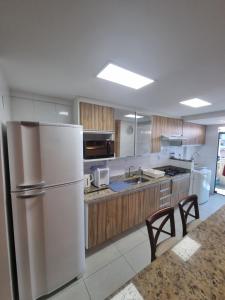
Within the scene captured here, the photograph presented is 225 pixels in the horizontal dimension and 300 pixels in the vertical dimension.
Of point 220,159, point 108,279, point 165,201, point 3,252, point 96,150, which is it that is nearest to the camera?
point 3,252

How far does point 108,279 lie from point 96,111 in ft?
7.48

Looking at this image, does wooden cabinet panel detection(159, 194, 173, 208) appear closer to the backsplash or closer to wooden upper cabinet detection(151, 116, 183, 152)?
the backsplash

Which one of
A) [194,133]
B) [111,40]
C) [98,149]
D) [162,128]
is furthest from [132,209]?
[194,133]

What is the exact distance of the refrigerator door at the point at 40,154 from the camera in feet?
4.07

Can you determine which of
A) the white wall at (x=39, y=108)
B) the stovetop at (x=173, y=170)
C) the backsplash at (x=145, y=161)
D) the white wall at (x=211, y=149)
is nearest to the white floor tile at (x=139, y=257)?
the backsplash at (x=145, y=161)

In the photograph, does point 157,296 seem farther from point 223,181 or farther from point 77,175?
point 223,181

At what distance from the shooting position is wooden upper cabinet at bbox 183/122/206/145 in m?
3.95

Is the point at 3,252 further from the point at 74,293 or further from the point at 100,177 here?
the point at 100,177

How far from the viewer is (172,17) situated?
749 millimetres

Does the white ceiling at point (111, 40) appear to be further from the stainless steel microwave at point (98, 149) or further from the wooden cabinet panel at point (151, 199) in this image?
the wooden cabinet panel at point (151, 199)

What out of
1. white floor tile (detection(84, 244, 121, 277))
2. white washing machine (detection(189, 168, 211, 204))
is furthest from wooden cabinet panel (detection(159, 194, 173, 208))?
white floor tile (detection(84, 244, 121, 277))

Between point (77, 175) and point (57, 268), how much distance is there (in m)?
1.01

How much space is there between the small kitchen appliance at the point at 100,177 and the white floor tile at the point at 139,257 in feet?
3.61

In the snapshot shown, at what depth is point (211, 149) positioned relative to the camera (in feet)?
14.7
